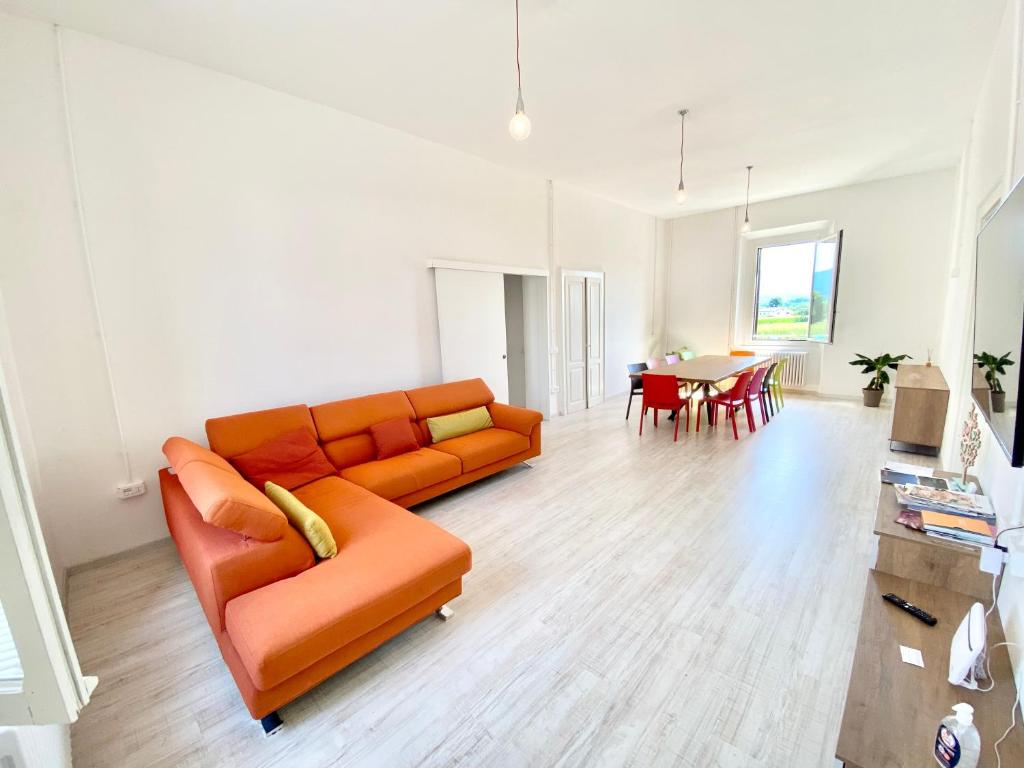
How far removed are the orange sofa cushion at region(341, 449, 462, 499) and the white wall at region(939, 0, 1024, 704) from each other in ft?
9.46

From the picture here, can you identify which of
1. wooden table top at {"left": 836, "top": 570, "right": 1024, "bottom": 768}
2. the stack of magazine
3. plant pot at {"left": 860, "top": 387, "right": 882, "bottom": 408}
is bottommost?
plant pot at {"left": 860, "top": 387, "right": 882, "bottom": 408}

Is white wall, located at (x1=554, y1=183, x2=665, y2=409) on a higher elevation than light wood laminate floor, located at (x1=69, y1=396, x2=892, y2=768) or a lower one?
higher

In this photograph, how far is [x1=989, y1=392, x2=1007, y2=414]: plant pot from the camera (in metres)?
1.36

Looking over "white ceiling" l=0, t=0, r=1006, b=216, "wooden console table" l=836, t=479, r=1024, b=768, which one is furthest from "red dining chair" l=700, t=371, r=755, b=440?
"wooden console table" l=836, t=479, r=1024, b=768

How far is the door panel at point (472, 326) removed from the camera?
14.2ft

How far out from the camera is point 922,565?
175 cm

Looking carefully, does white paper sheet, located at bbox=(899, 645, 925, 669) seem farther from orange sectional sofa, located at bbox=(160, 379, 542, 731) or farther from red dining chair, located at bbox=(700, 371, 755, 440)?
red dining chair, located at bbox=(700, 371, 755, 440)

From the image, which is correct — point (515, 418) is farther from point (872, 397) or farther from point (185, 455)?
point (872, 397)

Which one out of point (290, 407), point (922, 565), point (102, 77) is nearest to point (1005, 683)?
point (922, 565)

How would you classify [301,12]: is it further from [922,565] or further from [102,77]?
[922,565]

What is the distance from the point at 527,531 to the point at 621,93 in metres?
3.47

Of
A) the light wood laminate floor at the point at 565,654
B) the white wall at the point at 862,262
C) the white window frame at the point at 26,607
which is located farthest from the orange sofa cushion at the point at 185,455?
the white wall at the point at 862,262

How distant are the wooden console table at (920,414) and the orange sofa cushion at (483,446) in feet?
12.5

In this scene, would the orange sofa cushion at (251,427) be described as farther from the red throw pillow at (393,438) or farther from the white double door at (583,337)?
the white double door at (583,337)
